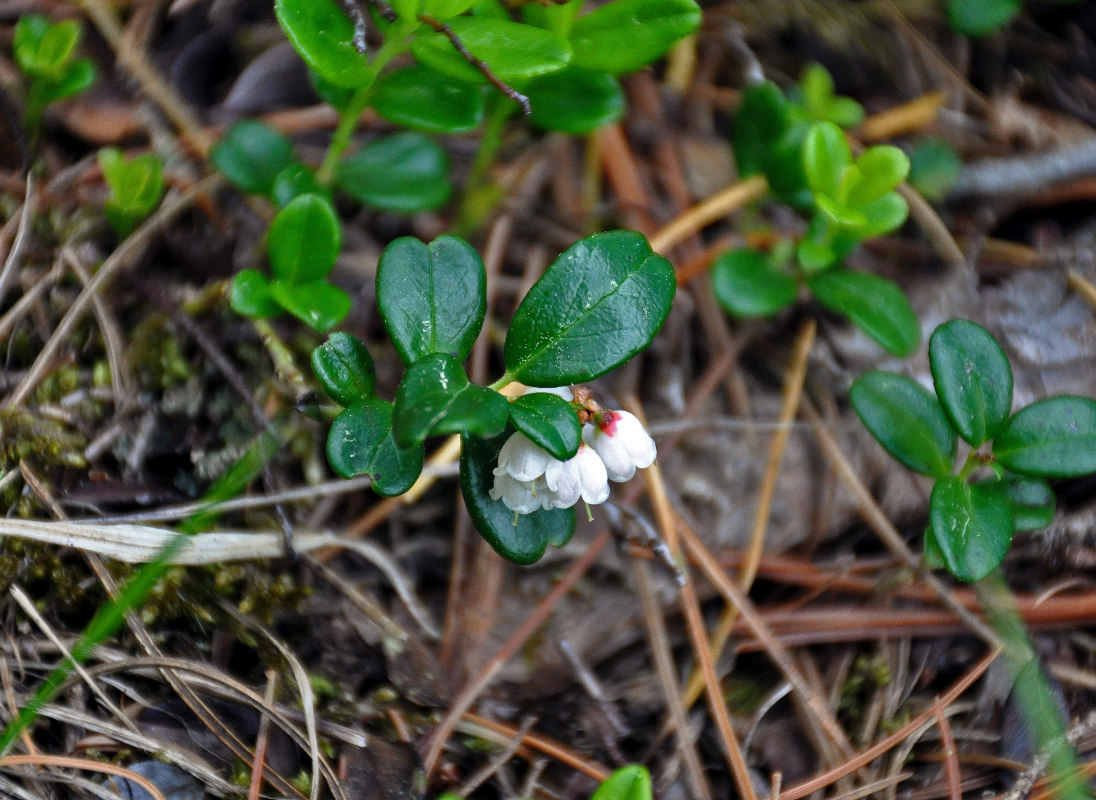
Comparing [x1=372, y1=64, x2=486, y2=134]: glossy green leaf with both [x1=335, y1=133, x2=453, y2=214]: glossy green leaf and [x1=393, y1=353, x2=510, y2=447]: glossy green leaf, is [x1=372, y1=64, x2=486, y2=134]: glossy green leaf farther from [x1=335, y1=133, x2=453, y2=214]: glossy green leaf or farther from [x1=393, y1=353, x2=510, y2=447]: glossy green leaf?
[x1=393, y1=353, x2=510, y2=447]: glossy green leaf

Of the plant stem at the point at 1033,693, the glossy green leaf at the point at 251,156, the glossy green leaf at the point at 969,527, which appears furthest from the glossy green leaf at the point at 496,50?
the plant stem at the point at 1033,693

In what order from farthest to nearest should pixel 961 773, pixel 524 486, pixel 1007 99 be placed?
pixel 1007 99 → pixel 961 773 → pixel 524 486

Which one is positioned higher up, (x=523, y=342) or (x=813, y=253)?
(x=523, y=342)

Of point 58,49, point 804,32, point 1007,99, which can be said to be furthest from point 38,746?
point 1007,99

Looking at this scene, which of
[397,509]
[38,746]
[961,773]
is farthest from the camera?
[397,509]

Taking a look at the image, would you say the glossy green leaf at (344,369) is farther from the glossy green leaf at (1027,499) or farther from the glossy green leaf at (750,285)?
the glossy green leaf at (1027,499)

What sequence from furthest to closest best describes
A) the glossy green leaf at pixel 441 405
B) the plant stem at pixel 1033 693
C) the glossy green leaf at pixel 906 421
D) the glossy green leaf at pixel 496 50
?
the glossy green leaf at pixel 906 421 → the plant stem at pixel 1033 693 → the glossy green leaf at pixel 496 50 → the glossy green leaf at pixel 441 405

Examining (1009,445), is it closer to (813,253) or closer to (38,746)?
(813,253)

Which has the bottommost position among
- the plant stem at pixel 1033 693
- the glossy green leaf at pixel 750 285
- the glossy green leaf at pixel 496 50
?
the plant stem at pixel 1033 693
